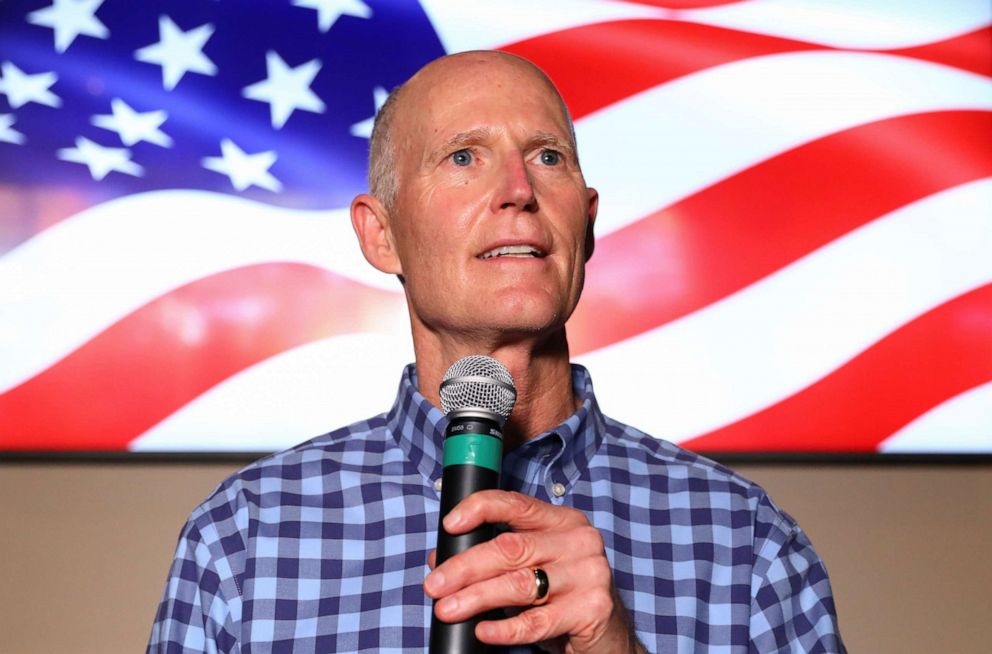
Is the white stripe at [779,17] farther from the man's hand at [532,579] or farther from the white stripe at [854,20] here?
the man's hand at [532,579]

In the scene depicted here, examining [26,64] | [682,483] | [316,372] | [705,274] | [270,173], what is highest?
[26,64]

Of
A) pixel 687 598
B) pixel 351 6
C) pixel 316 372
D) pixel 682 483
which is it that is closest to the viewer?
pixel 687 598

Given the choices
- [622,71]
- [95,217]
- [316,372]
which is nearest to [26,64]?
[95,217]

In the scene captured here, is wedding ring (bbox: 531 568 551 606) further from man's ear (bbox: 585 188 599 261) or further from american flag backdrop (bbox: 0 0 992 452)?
american flag backdrop (bbox: 0 0 992 452)

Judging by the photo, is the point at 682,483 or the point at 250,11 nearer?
the point at 682,483

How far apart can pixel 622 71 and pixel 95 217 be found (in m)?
1.03

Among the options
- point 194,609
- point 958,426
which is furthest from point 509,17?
point 194,609

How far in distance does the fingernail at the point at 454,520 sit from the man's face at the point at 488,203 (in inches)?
17.0

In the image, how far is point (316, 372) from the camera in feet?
6.49

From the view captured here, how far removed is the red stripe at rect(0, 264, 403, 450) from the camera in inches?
77.0

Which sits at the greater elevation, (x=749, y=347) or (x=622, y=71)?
(x=622, y=71)

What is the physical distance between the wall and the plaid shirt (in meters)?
0.78

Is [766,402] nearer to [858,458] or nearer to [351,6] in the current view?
[858,458]

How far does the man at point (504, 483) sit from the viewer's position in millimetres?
1150
